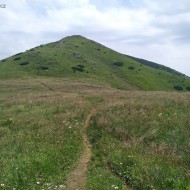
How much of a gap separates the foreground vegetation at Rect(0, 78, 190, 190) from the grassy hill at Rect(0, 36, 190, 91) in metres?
48.8

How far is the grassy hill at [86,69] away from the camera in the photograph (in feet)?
260

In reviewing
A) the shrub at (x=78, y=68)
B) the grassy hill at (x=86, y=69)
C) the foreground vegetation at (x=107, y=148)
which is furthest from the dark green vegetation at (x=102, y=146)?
the shrub at (x=78, y=68)

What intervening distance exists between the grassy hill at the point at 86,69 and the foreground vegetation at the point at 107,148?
48756mm

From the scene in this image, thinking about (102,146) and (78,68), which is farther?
(78,68)

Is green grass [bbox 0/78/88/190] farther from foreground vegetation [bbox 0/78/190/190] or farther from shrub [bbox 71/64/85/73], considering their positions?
shrub [bbox 71/64/85/73]

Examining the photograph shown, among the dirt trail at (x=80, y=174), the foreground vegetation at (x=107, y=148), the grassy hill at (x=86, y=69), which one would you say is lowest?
the dirt trail at (x=80, y=174)

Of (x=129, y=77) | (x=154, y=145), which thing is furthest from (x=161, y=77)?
(x=154, y=145)

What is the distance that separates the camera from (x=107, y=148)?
16438 mm

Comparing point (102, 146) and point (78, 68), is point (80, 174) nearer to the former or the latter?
point (102, 146)

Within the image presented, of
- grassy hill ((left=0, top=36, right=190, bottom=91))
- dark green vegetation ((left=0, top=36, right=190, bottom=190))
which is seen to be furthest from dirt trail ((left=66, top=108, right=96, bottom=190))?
grassy hill ((left=0, top=36, right=190, bottom=91))

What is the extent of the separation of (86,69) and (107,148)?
72.5m

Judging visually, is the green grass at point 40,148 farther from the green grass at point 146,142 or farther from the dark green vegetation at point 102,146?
the green grass at point 146,142

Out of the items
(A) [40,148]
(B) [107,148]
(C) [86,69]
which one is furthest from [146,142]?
(C) [86,69]

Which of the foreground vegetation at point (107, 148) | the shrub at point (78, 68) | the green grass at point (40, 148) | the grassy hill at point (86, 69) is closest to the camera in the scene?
the foreground vegetation at point (107, 148)
